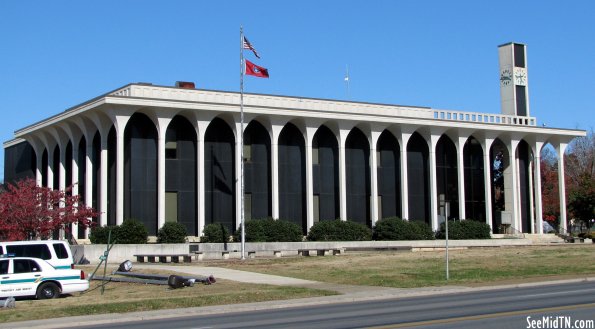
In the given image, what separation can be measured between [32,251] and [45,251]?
51cm

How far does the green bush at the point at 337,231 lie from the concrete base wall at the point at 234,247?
1703 mm

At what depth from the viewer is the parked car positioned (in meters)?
25.6

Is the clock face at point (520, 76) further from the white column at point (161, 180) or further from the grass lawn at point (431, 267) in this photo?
the white column at point (161, 180)

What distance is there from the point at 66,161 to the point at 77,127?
507 centimetres

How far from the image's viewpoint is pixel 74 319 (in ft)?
68.5

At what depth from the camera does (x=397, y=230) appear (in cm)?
5697

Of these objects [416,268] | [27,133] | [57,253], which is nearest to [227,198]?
[27,133]

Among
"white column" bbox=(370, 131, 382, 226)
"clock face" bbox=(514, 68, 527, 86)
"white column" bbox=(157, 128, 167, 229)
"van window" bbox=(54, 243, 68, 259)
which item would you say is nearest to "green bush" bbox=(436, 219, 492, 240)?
"white column" bbox=(370, 131, 382, 226)

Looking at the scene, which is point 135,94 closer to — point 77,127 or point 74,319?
point 77,127

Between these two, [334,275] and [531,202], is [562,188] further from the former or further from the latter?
[334,275]

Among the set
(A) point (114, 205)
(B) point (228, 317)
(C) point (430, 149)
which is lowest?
(B) point (228, 317)

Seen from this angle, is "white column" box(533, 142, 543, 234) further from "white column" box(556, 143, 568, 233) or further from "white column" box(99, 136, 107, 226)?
"white column" box(99, 136, 107, 226)

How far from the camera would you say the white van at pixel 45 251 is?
28766 millimetres

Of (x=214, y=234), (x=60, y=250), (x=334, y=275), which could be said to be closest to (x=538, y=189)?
(x=214, y=234)
